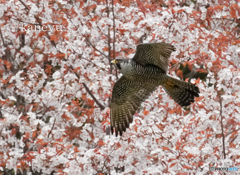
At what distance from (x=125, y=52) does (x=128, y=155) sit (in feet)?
7.41

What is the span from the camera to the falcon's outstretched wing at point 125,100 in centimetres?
393

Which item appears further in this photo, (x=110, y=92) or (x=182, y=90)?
(x=110, y=92)

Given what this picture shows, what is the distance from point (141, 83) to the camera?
4207mm

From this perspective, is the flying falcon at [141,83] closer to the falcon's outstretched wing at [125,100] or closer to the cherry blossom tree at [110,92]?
the falcon's outstretched wing at [125,100]

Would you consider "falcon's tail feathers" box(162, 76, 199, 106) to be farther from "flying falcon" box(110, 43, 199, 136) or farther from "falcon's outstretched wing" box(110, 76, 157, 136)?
"falcon's outstretched wing" box(110, 76, 157, 136)

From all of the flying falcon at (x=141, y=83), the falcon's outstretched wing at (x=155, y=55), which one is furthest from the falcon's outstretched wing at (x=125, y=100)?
the falcon's outstretched wing at (x=155, y=55)

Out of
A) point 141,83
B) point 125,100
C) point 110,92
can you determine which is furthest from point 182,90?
point 110,92

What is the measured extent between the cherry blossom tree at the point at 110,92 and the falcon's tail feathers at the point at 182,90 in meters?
0.17

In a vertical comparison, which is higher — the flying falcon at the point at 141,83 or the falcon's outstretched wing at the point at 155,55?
the falcon's outstretched wing at the point at 155,55

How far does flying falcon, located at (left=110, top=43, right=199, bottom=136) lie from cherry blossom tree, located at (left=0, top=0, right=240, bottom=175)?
6.9 inches

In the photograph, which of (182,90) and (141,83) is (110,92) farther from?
(182,90)

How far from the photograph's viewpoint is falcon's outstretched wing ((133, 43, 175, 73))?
12.9 feet

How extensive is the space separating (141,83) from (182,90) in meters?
0.49

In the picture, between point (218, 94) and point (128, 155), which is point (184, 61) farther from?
point (128, 155)
